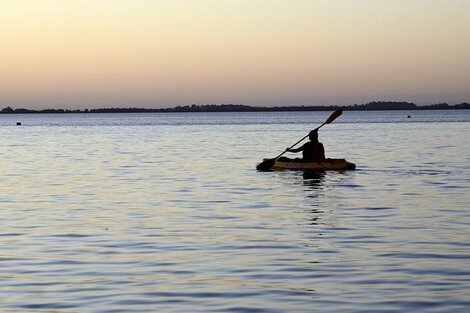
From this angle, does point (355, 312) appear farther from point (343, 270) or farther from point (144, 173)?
point (144, 173)

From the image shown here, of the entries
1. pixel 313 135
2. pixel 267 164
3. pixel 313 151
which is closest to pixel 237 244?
pixel 313 135

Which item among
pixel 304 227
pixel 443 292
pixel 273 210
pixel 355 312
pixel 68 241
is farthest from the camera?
pixel 273 210

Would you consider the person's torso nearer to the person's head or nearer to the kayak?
the kayak

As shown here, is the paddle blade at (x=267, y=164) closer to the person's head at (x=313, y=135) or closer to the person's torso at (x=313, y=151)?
the person's torso at (x=313, y=151)

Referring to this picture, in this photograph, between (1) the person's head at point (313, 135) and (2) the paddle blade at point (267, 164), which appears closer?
(1) the person's head at point (313, 135)

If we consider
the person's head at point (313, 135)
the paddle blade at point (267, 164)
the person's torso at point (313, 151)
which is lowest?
the paddle blade at point (267, 164)

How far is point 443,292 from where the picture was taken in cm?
1212

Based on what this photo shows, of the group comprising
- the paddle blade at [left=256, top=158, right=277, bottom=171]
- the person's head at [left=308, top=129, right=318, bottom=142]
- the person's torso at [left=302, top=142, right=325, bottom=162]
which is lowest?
the paddle blade at [left=256, top=158, right=277, bottom=171]

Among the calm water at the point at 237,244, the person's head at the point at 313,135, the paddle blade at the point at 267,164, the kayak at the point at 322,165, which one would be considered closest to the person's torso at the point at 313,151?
the kayak at the point at 322,165

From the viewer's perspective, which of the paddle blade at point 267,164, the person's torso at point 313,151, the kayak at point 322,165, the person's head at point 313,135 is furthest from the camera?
the paddle blade at point 267,164

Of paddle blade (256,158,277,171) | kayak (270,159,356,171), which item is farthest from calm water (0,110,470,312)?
paddle blade (256,158,277,171)

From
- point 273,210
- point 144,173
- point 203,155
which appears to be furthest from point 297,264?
point 203,155

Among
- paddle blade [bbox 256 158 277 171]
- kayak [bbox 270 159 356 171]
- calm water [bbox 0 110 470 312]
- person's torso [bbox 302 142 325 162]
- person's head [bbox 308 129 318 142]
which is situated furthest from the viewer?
paddle blade [bbox 256 158 277 171]

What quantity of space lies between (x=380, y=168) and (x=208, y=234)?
22.2 m
